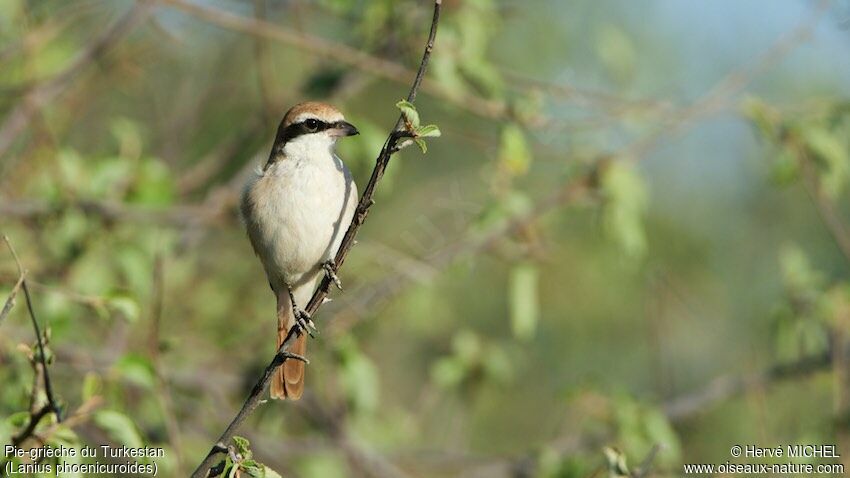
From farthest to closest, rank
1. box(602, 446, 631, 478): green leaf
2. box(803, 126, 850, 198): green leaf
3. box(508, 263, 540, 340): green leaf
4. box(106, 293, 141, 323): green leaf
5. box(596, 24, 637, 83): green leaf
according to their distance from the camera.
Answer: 1. box(596, 24, 637, 83): green leaf
2. box(508, 263, 540, 340): green leaf
3. box(803, 126, 850, 198): green leaf
4. box(106, 293, 141, 323): green leaf
5. box(602, 446, 631, 478): green leaf

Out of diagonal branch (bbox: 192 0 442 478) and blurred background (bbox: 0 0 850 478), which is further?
blurred background (bbox: 0 0 850 478)

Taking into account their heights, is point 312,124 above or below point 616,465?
above

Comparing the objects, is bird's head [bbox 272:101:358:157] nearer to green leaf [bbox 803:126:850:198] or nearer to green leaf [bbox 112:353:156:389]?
green leaf [bbox 112:353:156:389]

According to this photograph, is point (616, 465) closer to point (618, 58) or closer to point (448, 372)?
point (618, 58)

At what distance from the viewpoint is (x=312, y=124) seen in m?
4.27

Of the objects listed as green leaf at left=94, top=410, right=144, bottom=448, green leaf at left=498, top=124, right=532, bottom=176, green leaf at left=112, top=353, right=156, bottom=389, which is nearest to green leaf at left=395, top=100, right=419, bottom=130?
green leaf at left=94, top=410, right=144, bottom=448

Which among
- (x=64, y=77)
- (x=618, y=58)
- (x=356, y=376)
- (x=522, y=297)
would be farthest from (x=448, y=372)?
(x=64, y=77)

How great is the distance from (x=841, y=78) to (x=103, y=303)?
8235mm

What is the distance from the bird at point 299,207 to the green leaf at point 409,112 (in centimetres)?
145

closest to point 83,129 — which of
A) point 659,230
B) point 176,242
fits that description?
point 176,242

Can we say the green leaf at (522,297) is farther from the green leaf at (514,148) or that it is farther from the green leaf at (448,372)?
the green leaf at (448,372)

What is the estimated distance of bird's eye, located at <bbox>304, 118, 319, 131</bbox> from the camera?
427 centimetres

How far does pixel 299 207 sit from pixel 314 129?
35 cm

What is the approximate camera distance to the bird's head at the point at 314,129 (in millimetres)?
4254
